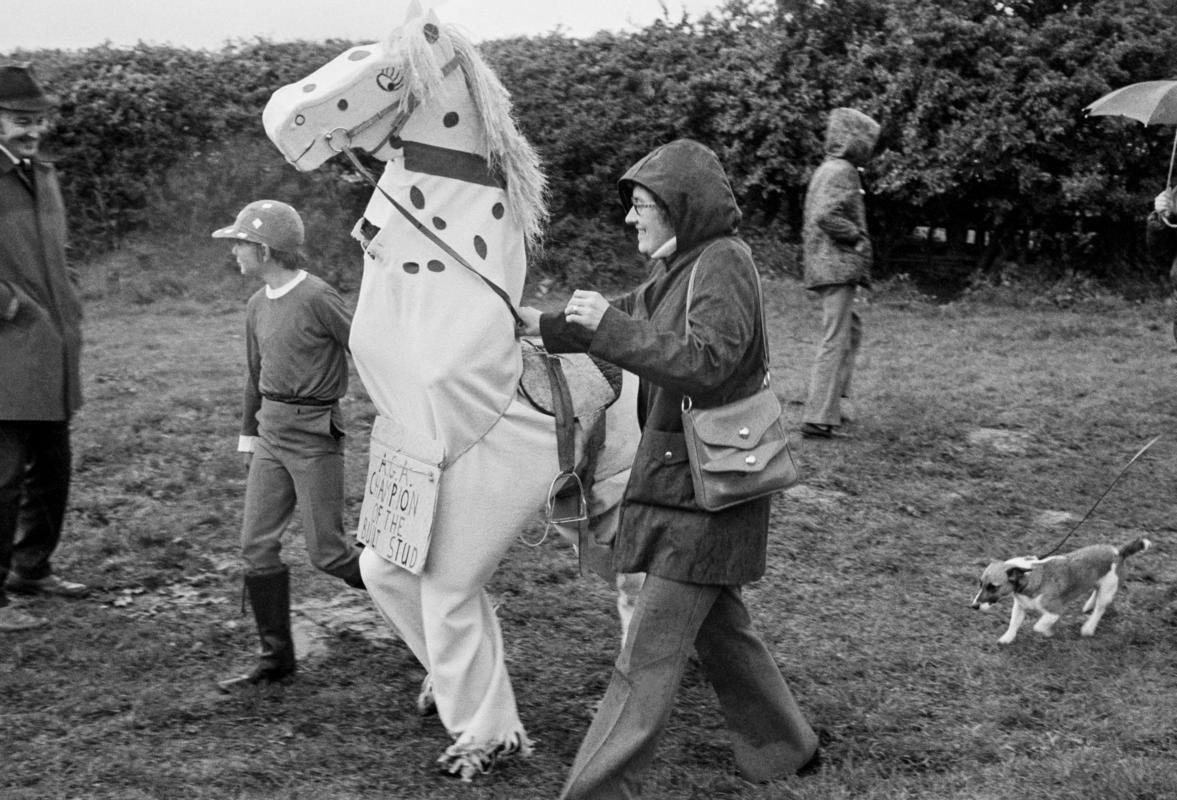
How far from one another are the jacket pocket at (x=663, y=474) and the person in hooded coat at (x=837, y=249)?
14.3 ft

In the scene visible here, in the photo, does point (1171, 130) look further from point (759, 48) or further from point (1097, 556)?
point (1097, 556)

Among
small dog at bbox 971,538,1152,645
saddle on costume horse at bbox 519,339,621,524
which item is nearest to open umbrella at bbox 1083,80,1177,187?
small dog at bbox 971,538,1152,645

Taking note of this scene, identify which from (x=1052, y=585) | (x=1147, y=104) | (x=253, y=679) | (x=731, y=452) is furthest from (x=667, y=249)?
(x=1147, y=104)

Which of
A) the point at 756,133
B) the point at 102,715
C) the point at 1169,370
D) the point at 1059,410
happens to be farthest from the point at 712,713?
the point at 756,133

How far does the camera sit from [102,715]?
14.7 feet

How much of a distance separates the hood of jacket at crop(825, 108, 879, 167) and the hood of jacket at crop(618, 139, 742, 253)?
4.30 metres

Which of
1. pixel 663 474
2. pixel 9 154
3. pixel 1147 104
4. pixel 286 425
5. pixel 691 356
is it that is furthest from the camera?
pixel 1147 104

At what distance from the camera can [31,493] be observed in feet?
18.4

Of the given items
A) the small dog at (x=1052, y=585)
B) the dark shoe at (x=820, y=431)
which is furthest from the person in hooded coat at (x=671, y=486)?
the dark shoe at (x=820, y=431)

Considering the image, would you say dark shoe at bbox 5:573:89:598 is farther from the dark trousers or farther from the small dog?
the small dog

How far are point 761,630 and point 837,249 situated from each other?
10.1 feet

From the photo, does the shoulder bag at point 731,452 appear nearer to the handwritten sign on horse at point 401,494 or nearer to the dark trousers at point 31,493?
the handwritten sign on horse at point 401,494

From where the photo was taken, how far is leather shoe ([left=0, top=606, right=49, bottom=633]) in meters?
5.20

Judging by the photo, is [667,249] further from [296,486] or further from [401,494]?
[296,486]
